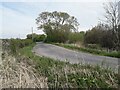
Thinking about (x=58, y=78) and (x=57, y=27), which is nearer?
A: (x=58, y=78)

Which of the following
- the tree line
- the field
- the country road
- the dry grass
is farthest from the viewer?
the tree line

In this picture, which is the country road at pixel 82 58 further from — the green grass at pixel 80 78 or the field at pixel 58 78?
the field at pixel 58 78

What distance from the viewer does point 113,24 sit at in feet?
74.1

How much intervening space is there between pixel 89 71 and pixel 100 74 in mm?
247

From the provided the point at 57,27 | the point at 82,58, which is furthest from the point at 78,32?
the point at 82,58

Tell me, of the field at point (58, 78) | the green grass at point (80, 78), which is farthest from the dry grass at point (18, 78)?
the green grass at point (80, 78)

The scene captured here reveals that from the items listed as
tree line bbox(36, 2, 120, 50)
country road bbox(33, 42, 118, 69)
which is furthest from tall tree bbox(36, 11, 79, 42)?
country road bbox(33, 42, 118, 69)

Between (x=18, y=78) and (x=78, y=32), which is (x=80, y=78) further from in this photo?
(x=78, y=32)

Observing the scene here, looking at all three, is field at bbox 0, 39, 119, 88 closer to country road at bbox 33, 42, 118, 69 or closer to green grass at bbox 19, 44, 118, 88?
green grass at bbox 19, 44, 118, 88

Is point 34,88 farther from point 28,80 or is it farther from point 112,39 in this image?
point 112,39

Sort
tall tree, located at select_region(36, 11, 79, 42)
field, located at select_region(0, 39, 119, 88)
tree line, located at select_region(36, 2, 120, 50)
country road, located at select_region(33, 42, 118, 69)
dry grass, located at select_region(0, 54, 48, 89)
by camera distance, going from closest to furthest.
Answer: dry grass, located at select_region(0, 54, 48, 89) → field, located at select_region(0, 39, 119, 88) → country road, located at select_region(33, 42, 118, 69) → tree line, located at select_region(36, 2, 120, 50) → tall tree, located at select_region(36, 11, 79, 42)

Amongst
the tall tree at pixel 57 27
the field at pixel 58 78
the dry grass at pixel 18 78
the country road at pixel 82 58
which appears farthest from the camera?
the tall tree at pixel 57 27

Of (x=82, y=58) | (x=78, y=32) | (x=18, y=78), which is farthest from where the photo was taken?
(x=78, y=32)

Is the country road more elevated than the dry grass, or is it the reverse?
the dry grass
